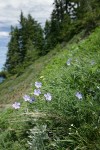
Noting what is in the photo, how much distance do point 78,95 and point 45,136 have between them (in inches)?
27.6

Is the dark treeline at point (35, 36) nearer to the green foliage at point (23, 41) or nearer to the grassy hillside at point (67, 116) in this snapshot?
the green foliage at point (23, 41)

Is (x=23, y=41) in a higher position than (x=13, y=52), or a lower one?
higher

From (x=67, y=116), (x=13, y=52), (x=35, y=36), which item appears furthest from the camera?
(x=13, y=52)

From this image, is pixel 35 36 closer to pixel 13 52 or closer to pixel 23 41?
pixel 23 41

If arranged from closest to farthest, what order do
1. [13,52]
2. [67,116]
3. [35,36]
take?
[67,116]
[35,36]
[13,52]

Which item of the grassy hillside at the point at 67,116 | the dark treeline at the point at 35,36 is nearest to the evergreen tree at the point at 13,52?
the dark treeline at the point at 35,36

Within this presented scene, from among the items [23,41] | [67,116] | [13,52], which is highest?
[67,116]

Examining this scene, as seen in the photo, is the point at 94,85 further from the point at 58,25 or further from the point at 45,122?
the point at 58,25

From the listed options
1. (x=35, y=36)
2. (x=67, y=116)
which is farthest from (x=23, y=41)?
(x=67, y=116)

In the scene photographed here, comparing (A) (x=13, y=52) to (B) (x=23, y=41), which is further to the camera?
(A) (x=13, y=52)

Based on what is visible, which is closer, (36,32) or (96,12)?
(96,12)

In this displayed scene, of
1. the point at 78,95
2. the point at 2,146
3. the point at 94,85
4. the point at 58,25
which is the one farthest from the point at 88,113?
A: the point at 58,25

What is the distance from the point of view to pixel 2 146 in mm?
6246

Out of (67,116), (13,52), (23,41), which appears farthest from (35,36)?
(67,116)
